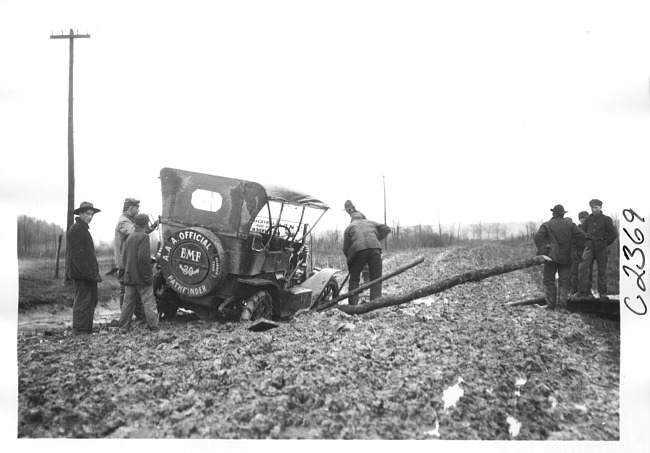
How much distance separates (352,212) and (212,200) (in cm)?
232

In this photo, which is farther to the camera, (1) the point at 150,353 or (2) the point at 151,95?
(2) the point at 151,95

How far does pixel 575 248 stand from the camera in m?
4.90

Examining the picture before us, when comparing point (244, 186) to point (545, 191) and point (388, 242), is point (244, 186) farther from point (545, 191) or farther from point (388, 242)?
point (388, 242)

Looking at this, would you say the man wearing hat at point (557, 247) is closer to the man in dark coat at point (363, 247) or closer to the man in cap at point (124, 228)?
the man in dark coat at point (363, 247)

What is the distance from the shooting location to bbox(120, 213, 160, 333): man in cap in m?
4.74

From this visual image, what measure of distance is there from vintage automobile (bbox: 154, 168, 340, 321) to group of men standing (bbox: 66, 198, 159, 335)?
0.72 feet

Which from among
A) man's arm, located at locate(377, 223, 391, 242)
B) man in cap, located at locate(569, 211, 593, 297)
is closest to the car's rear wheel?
man's arm, located at locate(377, 223, 391, 242)

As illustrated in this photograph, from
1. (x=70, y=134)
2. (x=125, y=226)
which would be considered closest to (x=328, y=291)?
(x=125, y=226)

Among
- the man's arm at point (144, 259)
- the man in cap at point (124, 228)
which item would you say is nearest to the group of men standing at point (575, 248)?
the man's arm at point (144, 259)

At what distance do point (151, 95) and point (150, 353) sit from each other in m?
2.40

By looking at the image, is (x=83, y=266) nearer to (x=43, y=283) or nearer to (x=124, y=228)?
(x=43, y=283)

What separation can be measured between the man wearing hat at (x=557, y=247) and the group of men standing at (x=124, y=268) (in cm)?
415

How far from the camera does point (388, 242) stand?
27.9 feet

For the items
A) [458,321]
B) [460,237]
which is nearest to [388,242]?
[460,237]
